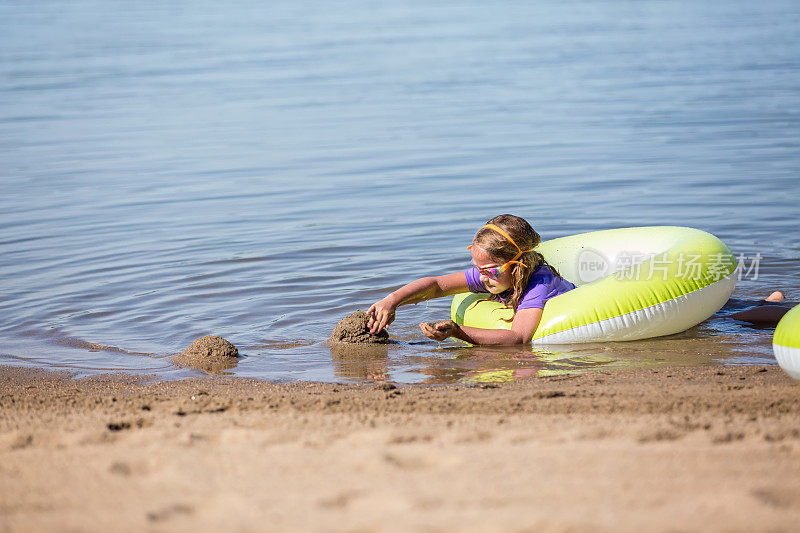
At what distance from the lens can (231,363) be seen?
17.7 ft

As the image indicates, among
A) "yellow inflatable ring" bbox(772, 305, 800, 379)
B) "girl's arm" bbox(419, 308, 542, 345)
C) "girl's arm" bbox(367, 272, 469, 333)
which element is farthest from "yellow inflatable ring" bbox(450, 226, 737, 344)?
"yellow inflatable ring" bbox(772, 305, 800, 379)

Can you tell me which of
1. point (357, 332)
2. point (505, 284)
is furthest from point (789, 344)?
point (357, 332)

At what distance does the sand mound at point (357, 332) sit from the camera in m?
5.71

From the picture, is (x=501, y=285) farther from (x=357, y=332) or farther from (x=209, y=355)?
(x=209, y=355)

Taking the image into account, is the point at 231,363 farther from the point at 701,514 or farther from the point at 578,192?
the point at 578,192

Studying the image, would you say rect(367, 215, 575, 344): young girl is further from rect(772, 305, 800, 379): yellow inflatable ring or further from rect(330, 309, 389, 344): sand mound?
rect(772, 305, 800, 379): yellow inflatable ring

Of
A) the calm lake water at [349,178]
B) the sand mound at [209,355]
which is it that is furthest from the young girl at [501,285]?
the sand mound at [209,355]

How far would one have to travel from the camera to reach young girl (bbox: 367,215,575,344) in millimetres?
5398

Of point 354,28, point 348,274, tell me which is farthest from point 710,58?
point 348,274

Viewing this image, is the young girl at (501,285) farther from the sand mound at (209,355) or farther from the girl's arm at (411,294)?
the sand mound at (209,355)

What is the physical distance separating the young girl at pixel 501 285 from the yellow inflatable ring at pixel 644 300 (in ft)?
0.27

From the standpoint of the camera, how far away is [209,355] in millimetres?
5414

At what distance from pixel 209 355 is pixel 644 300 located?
9.07 feet

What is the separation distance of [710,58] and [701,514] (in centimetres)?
1904
